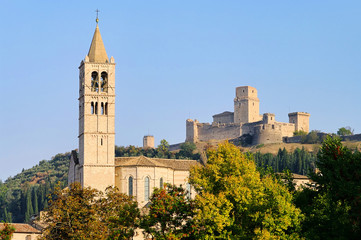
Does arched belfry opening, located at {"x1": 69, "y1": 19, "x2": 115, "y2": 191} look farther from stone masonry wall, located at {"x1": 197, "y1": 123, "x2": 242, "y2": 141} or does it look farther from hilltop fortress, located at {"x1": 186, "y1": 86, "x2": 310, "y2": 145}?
stone masonry wall, located at {"x1": 197, "y1": 123, "x2": 242, "y2": 141}

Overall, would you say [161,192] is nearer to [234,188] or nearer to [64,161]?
[234,188]

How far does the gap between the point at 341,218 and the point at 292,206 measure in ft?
10.2

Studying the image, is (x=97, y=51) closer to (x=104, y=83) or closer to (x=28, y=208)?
(x=104, y=83)

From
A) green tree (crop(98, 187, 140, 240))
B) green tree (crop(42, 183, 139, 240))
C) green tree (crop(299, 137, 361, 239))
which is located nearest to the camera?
green tree (crop(299, 137, 361, 239))

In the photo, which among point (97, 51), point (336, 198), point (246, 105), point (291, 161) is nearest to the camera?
point (336, 198)

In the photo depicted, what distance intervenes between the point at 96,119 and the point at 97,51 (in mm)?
7126

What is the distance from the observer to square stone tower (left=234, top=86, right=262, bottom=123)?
167375 millimetres

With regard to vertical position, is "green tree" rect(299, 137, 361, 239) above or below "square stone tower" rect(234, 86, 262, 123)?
below

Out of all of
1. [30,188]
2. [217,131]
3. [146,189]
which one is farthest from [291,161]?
[146,189]

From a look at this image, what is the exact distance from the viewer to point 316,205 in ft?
147

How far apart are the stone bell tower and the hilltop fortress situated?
8879cm

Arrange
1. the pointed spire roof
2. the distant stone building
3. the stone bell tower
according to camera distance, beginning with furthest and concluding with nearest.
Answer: the distant stone building, the pointed spire roof, the stone bell tower

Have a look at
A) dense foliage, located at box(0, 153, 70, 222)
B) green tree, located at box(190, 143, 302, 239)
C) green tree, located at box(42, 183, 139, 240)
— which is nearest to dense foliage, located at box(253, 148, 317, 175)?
dense foliage, located at box(0, 153, 70, 222)

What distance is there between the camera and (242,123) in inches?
6486
